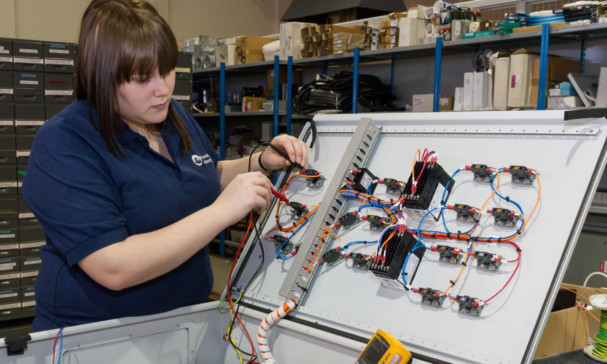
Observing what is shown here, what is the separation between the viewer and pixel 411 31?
4.02m

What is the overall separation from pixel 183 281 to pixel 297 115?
3.71 meters

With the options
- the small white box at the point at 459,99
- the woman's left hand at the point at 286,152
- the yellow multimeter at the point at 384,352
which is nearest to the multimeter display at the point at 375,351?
the yellow multimeter at the point at 384,352

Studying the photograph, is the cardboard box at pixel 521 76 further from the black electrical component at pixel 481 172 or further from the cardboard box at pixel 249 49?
the cardboard box at pixel 249 49

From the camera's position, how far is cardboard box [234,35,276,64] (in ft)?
17.9

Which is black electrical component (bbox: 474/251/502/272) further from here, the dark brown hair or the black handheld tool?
the dark brown hair

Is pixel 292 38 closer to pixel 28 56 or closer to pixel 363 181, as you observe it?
pixel 28 56

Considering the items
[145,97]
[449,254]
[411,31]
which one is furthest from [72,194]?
[411,31]

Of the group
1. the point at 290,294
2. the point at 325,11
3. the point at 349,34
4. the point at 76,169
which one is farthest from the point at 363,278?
the point at 325,11

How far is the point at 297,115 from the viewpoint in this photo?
4.93 m

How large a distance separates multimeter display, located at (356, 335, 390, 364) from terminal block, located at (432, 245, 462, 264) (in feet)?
0.76

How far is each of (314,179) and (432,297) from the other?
0.52 meters

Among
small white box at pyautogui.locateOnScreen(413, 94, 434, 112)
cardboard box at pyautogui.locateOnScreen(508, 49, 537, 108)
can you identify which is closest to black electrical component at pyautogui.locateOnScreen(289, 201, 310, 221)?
cardboard box at pyautogui.locateOnScreen(508, 49, 537, 108)

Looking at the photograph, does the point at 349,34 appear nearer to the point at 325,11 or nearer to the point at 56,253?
the point at 325,11

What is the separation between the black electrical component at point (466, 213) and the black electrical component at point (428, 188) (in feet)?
0.15
